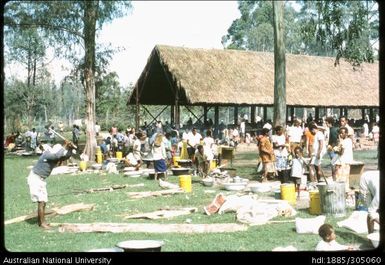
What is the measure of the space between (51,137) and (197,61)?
9363mm

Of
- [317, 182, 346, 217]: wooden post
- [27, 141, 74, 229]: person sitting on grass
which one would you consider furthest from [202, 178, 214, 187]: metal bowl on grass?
[27, 141, 74, 229]: person sitting on grass

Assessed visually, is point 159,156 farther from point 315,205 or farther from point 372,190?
point 372,190

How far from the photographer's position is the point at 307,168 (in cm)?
1236

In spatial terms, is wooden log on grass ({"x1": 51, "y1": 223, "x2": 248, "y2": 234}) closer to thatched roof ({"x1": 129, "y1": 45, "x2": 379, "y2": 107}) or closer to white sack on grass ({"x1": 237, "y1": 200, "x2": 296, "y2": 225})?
white sack on grass ({"x1": 237, "y1": 200, "x2": 296, "y2": 225})

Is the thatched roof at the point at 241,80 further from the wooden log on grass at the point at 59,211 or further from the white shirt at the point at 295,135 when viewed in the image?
the wooden log on grass at the point at 59,211

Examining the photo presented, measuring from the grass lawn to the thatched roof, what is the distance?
10.6m

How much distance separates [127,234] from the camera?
286 inches

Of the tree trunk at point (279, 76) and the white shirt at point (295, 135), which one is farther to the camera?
the white shirt at point (295, 135)

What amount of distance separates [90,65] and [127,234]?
46.0ft

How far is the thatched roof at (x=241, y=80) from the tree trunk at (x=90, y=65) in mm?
4414

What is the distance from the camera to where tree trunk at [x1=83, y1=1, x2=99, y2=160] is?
19.5 m

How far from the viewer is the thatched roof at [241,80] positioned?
23703 millimetres

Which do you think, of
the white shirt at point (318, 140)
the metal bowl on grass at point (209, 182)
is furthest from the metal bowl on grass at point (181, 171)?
the white shirt at point (318, 140)

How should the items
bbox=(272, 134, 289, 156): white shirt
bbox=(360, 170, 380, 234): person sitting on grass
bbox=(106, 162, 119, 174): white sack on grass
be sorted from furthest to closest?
bbox=(106, 162, 119, 174): white sack on grass → bbox=(272, 134, 289, 156): white shirt → bbox=(360, 170, 380, 234): person sitting on grass
